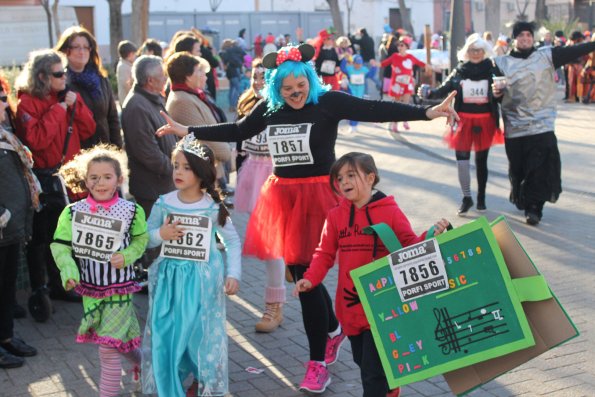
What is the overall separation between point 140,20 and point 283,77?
1993cm

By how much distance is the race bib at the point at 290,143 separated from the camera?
17.6ft

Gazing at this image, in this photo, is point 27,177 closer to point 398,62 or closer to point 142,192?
point 142,192

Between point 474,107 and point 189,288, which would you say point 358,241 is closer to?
point 189,288

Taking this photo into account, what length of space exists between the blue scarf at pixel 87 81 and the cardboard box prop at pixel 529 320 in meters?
4.04

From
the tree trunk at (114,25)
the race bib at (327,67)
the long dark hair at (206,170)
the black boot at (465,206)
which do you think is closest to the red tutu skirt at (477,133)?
the black boot at (465,206)

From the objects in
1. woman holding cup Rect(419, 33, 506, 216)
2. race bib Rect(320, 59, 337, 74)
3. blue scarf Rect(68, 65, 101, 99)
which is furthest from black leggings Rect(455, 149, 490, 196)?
race bib Rect(320, 59, 337, 74)

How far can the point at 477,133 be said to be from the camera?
389 inches

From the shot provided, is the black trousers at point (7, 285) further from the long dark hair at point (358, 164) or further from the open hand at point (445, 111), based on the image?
the open hand at point (445, 111)

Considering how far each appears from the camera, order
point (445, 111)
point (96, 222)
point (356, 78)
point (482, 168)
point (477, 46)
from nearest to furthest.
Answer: point (445, 111) < point (96, 222) < point (477, 46) < point (482, 168) < point (356, 78)

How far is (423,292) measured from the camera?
4.18 m

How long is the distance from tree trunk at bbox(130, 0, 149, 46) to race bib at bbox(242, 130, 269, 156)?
17685 millimetres

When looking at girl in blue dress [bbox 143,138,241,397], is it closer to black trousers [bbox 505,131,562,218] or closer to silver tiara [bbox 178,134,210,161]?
silver tiara [bbox 178,134,210,161]

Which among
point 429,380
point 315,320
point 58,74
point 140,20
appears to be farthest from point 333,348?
point 140,20

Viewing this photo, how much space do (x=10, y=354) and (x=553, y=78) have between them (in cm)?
606
